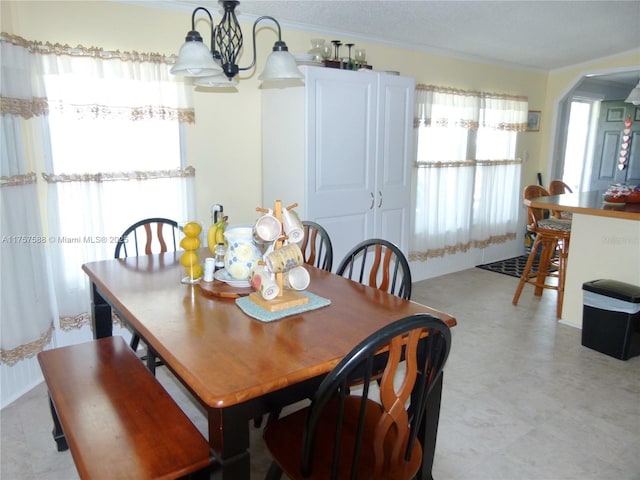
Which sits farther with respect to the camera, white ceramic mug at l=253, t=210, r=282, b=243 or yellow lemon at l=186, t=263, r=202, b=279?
yellow lemon at l=186, t=263, r=202, b=279

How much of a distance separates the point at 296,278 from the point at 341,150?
186cm

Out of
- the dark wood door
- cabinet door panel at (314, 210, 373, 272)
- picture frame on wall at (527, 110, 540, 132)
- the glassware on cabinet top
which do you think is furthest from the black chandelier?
the dark wood door

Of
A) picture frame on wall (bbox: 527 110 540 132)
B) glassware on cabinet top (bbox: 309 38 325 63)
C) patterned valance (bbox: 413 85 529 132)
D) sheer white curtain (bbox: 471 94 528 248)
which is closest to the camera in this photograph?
glassware on cabinet top (bbox: 309 38 325 63)

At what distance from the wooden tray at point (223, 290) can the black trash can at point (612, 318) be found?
2.46 metres

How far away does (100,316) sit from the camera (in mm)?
2197

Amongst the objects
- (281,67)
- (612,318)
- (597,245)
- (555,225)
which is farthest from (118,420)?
(555,225)

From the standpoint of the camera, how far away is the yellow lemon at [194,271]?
1.94 metres

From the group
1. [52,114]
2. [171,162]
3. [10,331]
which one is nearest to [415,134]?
[171,162]

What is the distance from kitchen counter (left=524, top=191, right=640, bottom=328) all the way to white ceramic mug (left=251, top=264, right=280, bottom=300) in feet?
8.58

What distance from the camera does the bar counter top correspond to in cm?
310

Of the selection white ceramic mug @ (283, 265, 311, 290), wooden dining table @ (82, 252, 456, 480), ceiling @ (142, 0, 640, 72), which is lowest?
wooden dining table @ (82, 252, 456, 480)

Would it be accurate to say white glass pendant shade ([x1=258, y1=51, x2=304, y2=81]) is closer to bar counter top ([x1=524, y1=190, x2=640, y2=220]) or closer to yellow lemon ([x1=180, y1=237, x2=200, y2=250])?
yellow lemon ([x1=180, y1=237, x2=200, y2=250])

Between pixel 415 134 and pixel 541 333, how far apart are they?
2.02 m

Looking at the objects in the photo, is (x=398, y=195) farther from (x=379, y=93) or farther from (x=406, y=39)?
(x=406, y=39)
